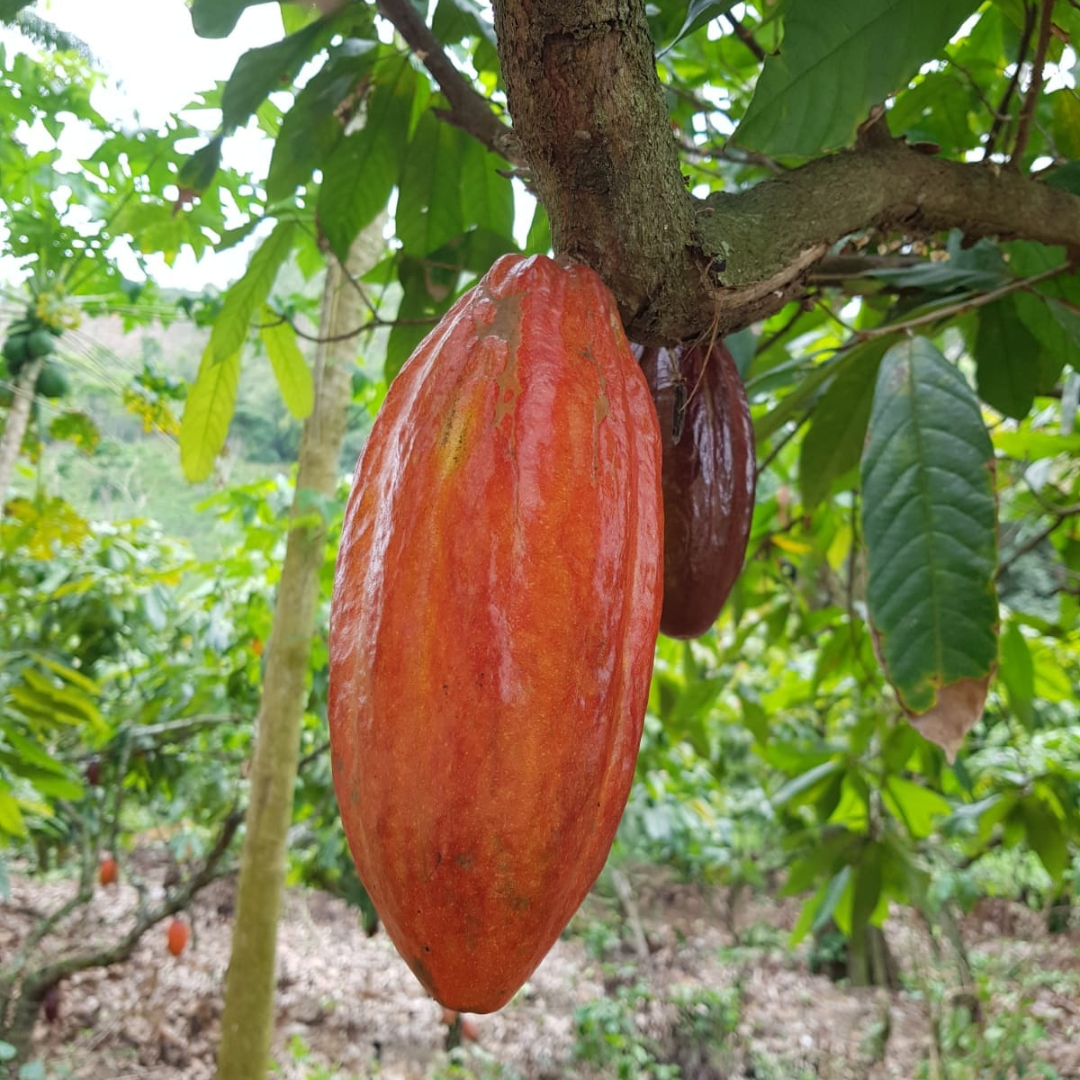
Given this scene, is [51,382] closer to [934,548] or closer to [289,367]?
[289,367]

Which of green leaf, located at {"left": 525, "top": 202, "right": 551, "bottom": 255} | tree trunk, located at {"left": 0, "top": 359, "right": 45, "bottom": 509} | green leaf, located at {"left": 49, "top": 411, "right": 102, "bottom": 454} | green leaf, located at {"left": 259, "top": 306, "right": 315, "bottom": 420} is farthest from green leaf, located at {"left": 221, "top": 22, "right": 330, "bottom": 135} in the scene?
green leaf, located at {"left": 49, "top": 411, "right": 102, "bottom": 454}

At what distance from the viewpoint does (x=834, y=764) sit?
181 centimetres

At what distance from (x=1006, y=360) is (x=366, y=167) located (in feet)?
2.32

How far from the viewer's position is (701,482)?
0.69 metres

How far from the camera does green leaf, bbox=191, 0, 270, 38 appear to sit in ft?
2.58

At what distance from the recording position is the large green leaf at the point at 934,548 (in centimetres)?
69

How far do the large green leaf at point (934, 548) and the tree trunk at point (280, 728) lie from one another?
138 cm

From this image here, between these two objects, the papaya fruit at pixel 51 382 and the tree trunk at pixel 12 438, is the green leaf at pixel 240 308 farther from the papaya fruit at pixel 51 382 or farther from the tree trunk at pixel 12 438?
the papaya fruit at pixel 51 382

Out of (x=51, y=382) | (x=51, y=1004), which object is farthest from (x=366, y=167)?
(x=51, y=1004)

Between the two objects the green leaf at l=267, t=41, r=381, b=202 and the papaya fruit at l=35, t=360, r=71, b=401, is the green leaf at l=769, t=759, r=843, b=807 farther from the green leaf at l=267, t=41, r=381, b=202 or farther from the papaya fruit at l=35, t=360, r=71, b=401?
the papaya fruit at l=35, t=360, r=71, b=401

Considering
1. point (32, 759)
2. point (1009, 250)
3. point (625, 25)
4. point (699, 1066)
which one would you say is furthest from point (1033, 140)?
point (699, 1066)

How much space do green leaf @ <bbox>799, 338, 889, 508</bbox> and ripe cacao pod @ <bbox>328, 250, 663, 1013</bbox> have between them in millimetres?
588

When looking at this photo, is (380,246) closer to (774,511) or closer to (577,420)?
(774,511)

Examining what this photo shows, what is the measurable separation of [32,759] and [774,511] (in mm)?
1523
